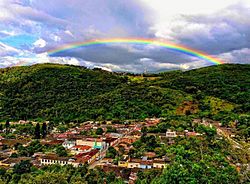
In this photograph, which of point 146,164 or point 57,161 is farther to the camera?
point 57,161

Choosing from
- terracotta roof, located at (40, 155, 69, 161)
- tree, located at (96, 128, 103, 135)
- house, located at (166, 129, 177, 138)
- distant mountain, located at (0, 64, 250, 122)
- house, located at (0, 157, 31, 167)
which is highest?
distant mountain, located at (0, 64, 250, 122)

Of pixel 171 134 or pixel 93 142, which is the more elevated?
pixel 171 134

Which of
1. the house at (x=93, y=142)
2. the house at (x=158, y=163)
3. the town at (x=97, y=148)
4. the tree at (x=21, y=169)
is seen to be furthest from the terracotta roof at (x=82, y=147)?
the house at (x=158, y=163)

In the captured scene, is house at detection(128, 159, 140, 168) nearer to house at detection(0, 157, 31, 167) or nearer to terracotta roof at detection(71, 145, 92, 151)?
terracotta roof at detection(71, 145, 92, 151)

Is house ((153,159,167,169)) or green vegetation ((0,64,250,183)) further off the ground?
green vegetation ((0,64,250,183))

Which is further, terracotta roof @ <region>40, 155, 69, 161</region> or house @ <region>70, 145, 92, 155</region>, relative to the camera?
house @ <region>70, 145, 92, 155</region>

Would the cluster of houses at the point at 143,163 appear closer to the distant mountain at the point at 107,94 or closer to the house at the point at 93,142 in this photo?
the house at the point at 93,142

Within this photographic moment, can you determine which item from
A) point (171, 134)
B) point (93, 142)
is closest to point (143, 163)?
point (171, 134)

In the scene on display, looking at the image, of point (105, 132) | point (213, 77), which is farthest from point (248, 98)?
point (105, 132)

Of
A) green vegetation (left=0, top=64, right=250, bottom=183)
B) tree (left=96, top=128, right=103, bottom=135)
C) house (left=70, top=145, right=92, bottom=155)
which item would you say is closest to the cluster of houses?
green vegetation (left=0, top=64, right=250, bottom=183)

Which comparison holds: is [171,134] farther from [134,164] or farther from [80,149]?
[80,149]
